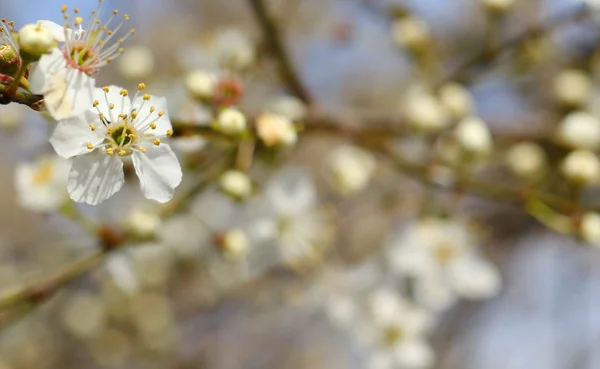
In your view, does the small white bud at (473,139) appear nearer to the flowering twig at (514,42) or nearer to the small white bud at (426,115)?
the small white bud at (426,115)

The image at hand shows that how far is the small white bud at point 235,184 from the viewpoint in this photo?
1.31 meters

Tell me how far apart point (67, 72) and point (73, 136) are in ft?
0.27

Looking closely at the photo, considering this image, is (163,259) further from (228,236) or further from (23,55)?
(23,55)

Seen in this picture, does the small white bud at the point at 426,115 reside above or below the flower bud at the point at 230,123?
below

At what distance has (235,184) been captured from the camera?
51.8 inches

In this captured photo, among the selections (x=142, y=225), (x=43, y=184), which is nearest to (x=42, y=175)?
(x=43, y=184)

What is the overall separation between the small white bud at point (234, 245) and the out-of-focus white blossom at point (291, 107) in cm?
30

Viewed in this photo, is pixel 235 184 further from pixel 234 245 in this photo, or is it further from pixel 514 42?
pixel 514 42

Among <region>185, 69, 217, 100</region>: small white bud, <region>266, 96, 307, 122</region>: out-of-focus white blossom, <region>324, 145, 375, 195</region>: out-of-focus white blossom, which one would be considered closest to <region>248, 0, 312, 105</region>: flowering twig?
<region>266, 96, 307, 122</region>: out-of-focus white blossom

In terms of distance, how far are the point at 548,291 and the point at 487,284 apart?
137 centimetres

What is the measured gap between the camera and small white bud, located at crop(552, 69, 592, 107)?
76.7 inches

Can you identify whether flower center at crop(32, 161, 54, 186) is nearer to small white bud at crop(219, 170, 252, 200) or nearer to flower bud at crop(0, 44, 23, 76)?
small white bud at crop(219, 170, 252, 200)

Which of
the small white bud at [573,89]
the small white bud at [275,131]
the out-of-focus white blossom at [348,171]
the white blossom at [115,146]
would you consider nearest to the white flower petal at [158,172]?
the white blossom at [115,146]

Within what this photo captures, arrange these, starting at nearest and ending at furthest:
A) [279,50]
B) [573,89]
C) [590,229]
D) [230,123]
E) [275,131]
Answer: [230,123]
[275,131]
[590,229]
[279,50]
[573,89]
